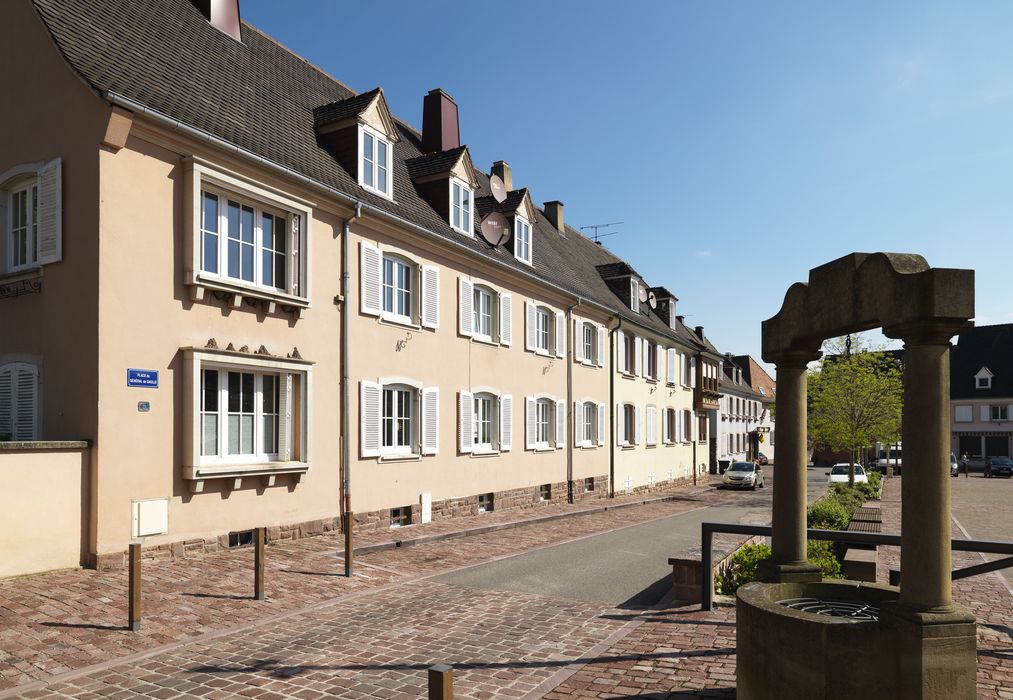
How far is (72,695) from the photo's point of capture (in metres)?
5.82

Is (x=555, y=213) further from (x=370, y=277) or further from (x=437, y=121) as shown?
(x=370, y=277)

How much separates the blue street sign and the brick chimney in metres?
13.5

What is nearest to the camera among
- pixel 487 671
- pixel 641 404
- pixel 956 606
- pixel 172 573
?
pixel 956 606

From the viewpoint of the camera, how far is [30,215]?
11789 mm

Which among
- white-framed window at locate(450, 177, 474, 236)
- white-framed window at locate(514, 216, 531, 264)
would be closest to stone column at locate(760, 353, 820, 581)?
white-framed window at locate(450, 177, 474, 236)

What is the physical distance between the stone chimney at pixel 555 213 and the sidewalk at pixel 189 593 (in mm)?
19471

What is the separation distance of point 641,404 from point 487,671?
25557 millimetres

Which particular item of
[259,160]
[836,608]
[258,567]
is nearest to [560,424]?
[259,160]

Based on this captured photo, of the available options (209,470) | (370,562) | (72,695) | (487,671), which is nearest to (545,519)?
(370,562)

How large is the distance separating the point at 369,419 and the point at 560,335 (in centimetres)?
1051

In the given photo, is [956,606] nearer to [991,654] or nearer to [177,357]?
[991,654]

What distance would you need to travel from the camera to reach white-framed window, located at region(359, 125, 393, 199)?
15922 millimetres

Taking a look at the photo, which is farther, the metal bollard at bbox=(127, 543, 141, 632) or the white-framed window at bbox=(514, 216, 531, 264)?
the white-framed window at bbox=(514, 216, 531, 264)

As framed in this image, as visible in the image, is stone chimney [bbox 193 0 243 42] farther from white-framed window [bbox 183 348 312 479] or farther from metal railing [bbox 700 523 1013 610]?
metal railing [bbox 700 523 1013 610]
